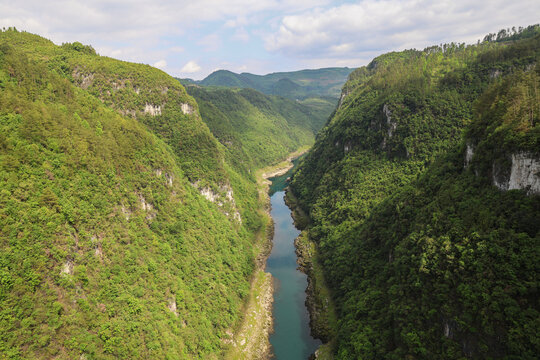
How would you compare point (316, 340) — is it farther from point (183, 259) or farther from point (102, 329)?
point (102, 329)

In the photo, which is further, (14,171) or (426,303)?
(426,303)

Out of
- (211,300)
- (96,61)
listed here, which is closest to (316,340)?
(211,300)

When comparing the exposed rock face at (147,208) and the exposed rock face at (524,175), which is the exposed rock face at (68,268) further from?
the exposed rock face at (524,175)

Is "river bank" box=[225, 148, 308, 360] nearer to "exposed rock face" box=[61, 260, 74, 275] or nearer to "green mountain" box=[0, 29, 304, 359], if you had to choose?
"green mountain" box=[0, 29, 304, 359]

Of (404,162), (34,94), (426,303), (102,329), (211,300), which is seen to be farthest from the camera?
(404,162)

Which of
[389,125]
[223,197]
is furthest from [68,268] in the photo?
[389,125]

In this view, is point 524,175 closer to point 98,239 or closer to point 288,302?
point 288,302
